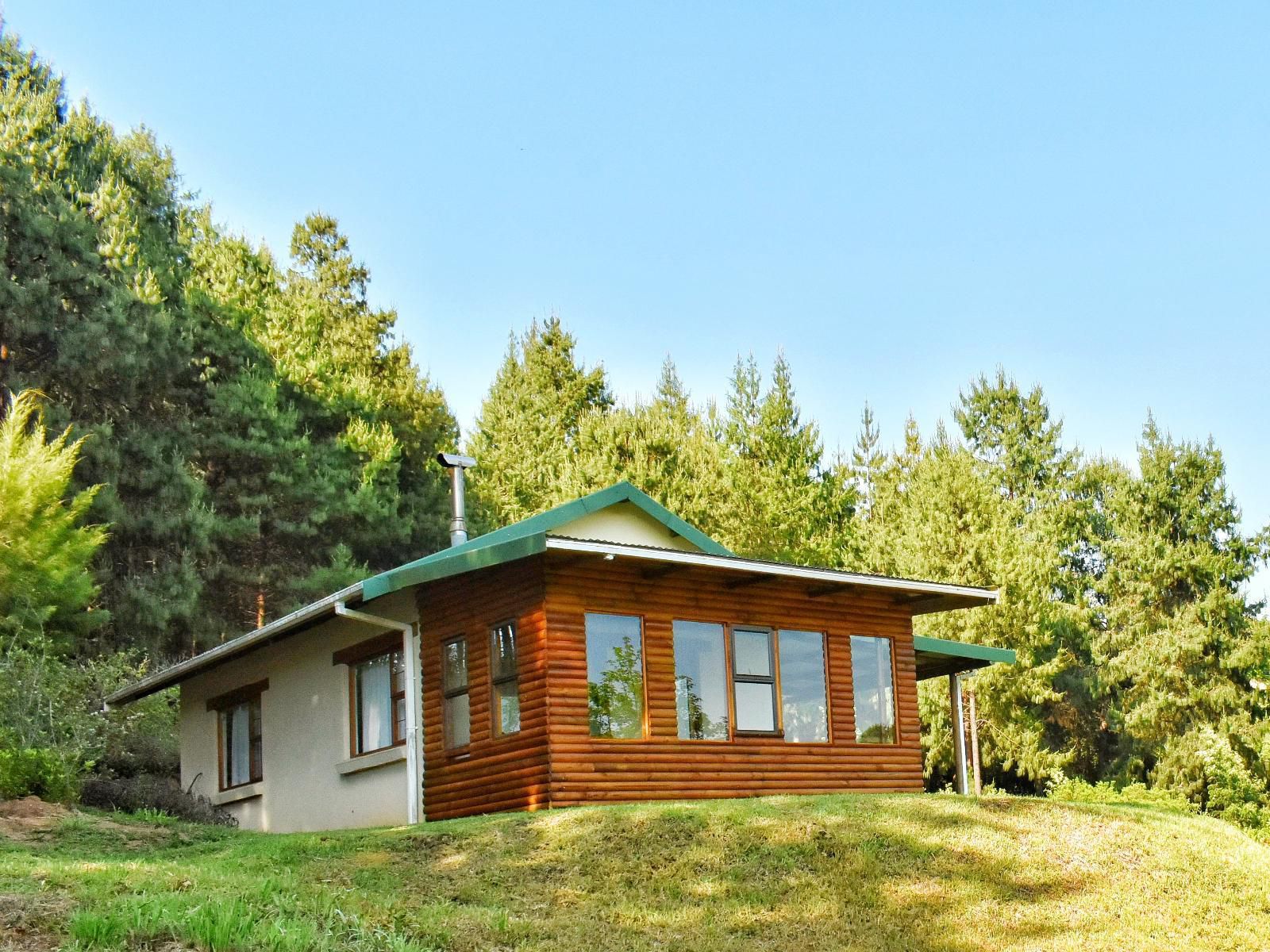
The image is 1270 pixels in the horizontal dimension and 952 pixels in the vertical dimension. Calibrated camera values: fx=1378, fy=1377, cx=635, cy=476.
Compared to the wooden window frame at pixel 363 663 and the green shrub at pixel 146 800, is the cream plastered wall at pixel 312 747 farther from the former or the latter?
the green shrub at pixel 146 800

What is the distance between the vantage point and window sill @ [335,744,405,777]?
15.7 m

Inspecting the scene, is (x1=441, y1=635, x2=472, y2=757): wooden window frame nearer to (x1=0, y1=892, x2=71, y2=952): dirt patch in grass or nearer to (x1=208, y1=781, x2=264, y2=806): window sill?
(x1=208, y1=781, x2=264, y2=806): window sill

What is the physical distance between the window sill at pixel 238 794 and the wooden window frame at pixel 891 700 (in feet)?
25.5

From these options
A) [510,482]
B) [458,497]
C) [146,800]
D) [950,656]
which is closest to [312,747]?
[146,800]

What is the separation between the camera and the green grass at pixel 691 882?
836 centimetres

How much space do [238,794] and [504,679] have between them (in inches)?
250

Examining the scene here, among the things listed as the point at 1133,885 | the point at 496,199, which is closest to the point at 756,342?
the point at 496,199

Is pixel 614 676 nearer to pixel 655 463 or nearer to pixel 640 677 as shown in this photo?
pixel 640 677

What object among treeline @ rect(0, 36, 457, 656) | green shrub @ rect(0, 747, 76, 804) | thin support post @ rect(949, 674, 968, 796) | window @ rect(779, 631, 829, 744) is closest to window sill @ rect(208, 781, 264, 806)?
green shrub @ rect(0, 747, 76, 804)

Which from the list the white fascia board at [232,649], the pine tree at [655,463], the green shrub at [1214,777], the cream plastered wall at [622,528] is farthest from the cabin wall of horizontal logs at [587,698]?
the pine tree at [655,463]

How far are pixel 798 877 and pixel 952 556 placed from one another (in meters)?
17.7

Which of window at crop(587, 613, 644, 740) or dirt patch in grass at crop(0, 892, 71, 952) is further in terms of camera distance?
window at crop(587, 613, 644, 740)

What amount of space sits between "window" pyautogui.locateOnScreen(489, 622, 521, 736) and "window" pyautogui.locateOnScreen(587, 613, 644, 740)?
794 millimetres

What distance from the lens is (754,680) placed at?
51.7ft
